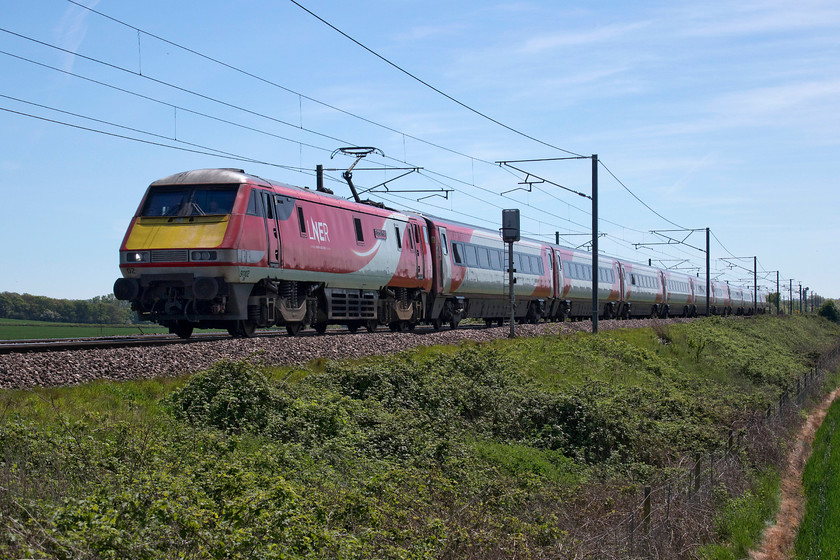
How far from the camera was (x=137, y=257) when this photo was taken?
1714cm

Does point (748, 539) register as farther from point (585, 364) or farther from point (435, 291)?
point (435, 291)

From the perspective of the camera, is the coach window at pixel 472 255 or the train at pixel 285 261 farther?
the coach window at pixel 472 255

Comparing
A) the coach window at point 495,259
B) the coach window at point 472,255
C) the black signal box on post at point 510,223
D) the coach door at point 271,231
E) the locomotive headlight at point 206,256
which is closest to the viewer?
the locomotive headlight at point 206,256

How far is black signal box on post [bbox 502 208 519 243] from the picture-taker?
25812 millimetres

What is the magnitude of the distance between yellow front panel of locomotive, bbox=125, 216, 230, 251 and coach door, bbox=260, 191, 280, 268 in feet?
3.80

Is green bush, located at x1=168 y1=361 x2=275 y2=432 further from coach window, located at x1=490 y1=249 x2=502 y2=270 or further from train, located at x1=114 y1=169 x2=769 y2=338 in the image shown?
coach window, located at x1=490 y1=249 x2=502 y2=270

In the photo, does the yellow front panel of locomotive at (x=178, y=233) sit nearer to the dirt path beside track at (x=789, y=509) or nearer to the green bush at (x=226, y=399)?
the green bush at (x=226, y=399)

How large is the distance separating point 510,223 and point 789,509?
12.2m

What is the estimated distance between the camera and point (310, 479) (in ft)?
27.2

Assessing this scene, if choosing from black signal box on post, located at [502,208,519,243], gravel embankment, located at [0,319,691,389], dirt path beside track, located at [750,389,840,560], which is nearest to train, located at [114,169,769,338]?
gravel embankment, located at [0,319,691,389]

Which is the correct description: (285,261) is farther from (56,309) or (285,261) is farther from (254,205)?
(56,309)

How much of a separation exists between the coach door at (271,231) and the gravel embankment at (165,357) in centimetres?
209

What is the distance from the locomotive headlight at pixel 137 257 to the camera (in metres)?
17.1

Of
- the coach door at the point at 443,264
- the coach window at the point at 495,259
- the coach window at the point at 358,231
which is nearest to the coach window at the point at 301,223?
the coach window at the point at 358,231
